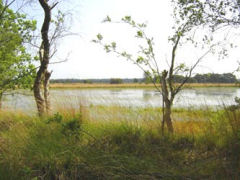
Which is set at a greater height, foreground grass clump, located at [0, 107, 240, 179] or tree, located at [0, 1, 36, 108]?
tree, located at [0, 1, 36, 108]

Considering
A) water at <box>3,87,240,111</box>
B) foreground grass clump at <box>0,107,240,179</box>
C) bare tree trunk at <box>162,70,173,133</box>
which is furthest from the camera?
water at <box>3,87,240,111</box>

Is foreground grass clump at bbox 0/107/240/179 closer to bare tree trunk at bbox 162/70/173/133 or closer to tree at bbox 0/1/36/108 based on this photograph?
bare tree trunk at bbox 162/70/173/133

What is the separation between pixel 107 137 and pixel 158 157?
932 mm

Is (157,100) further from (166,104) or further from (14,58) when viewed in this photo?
(14,58)

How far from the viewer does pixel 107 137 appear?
3268 millimetres

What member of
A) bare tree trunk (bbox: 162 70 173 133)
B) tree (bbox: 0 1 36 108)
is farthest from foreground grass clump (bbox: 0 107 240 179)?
tree (bbox: 0 1 36 108)

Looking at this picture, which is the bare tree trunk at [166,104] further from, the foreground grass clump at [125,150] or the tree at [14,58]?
the tree at [14,58]

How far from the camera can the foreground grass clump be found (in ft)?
7.86

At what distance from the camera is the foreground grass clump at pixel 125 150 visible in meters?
2.40

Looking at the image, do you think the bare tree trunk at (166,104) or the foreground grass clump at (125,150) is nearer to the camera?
the foreground grass clump at (125,150)

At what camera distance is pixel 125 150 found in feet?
9.74

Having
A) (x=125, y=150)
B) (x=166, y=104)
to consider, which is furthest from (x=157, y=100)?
(x=125, y=150)

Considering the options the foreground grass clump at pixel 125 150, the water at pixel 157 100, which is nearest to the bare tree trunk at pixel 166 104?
the foreground grass clump at pixel 125 150

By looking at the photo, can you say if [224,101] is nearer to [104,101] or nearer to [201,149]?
[201,149]
